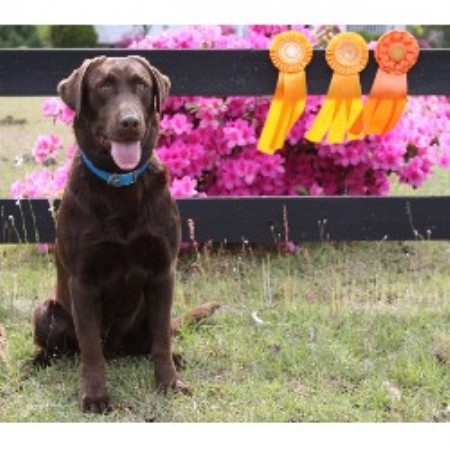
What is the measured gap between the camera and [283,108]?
5023mm

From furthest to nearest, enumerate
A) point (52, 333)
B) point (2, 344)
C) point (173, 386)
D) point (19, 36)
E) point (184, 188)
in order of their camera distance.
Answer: point (19, 36) → point (184, 188) → point (2, 344) → point (52, 333) → point (173, 386)

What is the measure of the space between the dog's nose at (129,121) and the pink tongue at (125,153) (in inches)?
4.4

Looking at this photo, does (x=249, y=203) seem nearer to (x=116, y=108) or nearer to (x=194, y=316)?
(x=194, y=316)

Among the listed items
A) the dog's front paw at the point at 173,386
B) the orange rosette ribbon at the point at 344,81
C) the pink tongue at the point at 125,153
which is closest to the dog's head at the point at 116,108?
the pink tongue at the point at 125,153

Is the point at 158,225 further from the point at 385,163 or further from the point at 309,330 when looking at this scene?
the point at 385,163

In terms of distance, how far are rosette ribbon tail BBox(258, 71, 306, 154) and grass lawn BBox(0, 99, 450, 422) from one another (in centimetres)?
73

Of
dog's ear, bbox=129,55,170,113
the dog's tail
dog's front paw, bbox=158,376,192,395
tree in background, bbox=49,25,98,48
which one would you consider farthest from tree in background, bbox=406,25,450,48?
dog's front paw, bbox=158,376,192,395

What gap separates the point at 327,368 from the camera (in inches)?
150

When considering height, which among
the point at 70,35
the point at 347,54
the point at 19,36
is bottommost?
the point at 347,54

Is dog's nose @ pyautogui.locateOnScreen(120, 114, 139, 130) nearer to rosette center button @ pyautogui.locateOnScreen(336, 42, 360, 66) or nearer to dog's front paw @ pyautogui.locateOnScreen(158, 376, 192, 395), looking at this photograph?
dog's front paw @ pyautogui.locateOnScreen(158, 376, 192, 395)

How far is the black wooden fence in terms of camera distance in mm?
4898

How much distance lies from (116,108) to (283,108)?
77.2 inches

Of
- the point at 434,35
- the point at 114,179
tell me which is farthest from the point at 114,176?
the point at 434,35
